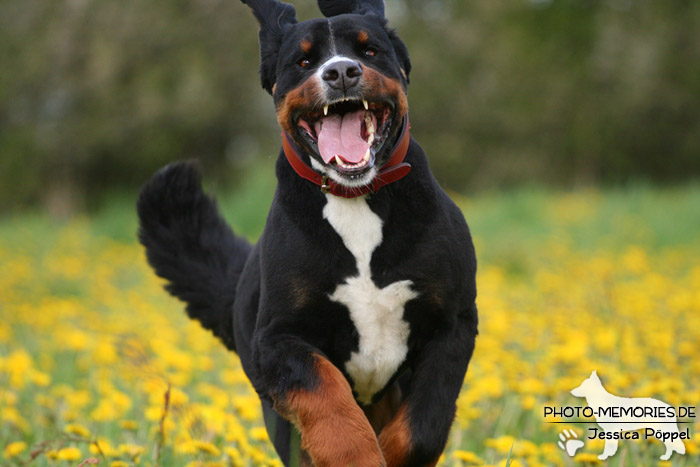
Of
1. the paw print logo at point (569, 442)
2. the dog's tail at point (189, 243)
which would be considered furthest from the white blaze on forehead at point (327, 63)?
the paw print logo at point (569, 442)

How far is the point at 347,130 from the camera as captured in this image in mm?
2924

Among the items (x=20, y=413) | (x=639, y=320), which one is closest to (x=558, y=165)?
(x=639, y=320)

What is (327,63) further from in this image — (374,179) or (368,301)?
(368,301)

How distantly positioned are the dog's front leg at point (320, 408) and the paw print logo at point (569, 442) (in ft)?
3.41

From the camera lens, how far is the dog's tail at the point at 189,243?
3.71 meters

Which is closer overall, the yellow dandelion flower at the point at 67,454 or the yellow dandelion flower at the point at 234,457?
the yellow dandelion flower at the point at 67,454

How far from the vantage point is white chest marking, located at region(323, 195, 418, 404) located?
276cm

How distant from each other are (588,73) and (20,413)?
21896 millimetres

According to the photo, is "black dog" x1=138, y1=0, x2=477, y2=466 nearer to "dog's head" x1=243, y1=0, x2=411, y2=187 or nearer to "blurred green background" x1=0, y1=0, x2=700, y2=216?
"dog's head" x1=243, y1=0, x2=411, y2=187

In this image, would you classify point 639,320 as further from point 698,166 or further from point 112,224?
point 698,166

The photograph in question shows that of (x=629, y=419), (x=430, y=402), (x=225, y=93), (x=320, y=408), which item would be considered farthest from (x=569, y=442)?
(x=225, y=93)

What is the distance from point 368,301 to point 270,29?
1.12 metres

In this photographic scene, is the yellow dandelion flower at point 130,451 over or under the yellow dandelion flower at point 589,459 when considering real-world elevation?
under

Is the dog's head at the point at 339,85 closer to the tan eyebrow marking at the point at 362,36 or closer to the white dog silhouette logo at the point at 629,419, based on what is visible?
the tan eyebrow marking at the point at 362,36
